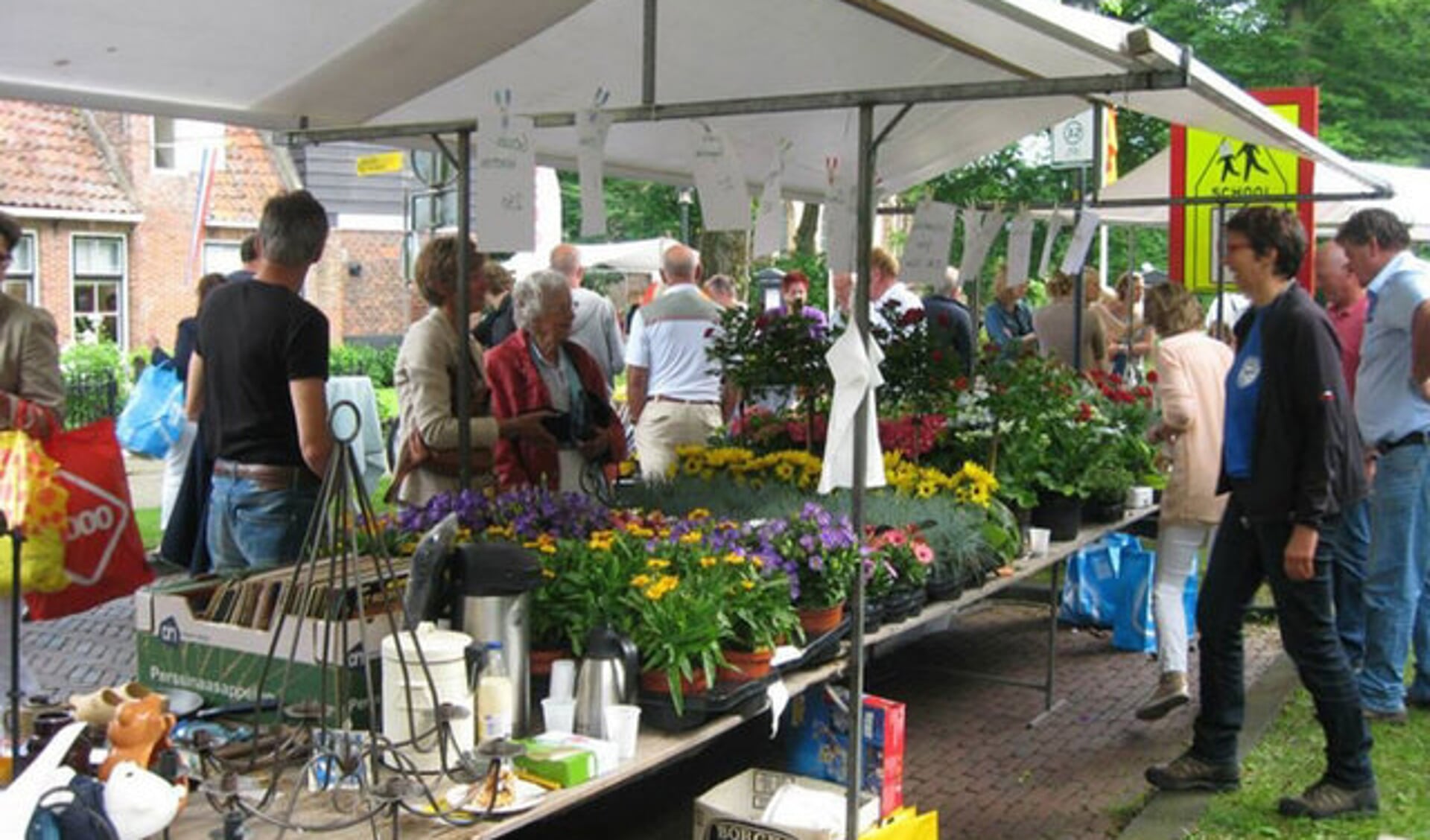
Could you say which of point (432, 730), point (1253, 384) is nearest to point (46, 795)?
point (432, 730)

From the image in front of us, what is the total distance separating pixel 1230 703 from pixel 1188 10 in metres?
18.2

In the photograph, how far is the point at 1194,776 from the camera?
4.89 meters

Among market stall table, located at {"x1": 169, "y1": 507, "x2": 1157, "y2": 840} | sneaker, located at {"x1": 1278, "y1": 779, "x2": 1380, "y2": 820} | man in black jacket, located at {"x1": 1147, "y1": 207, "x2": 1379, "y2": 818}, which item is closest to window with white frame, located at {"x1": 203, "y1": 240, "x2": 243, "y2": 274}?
market stall table, located at {"x1": 169, "y1": 507, "x2": 1157, "y2": 840}

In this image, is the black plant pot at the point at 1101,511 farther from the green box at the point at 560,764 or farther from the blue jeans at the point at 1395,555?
the green box at the point at 560,764

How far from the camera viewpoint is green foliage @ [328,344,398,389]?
20.8 meters

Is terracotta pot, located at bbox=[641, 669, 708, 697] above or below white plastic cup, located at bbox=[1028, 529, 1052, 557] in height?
below

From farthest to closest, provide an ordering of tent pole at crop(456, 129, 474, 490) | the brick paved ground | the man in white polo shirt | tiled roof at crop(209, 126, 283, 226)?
tiled roof at crop(209, 126, 283, 226)
the man in white polo shirt
the brick paved ground
tent pole at crop(456, 129, 474, 490)

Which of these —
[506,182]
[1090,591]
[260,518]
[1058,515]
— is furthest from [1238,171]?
[260,518]

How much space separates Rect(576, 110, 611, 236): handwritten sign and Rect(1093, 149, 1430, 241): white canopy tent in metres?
4.23

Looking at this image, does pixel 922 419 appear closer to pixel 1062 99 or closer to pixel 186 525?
pixel 1062 99

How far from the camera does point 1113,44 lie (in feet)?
10.9

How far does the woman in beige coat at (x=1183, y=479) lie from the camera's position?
18.3ft

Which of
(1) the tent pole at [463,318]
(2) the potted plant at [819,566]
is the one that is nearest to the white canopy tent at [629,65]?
(1) the tent pole at [463,318]

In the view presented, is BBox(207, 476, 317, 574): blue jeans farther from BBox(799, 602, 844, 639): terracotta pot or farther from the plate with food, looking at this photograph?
the plate with food
